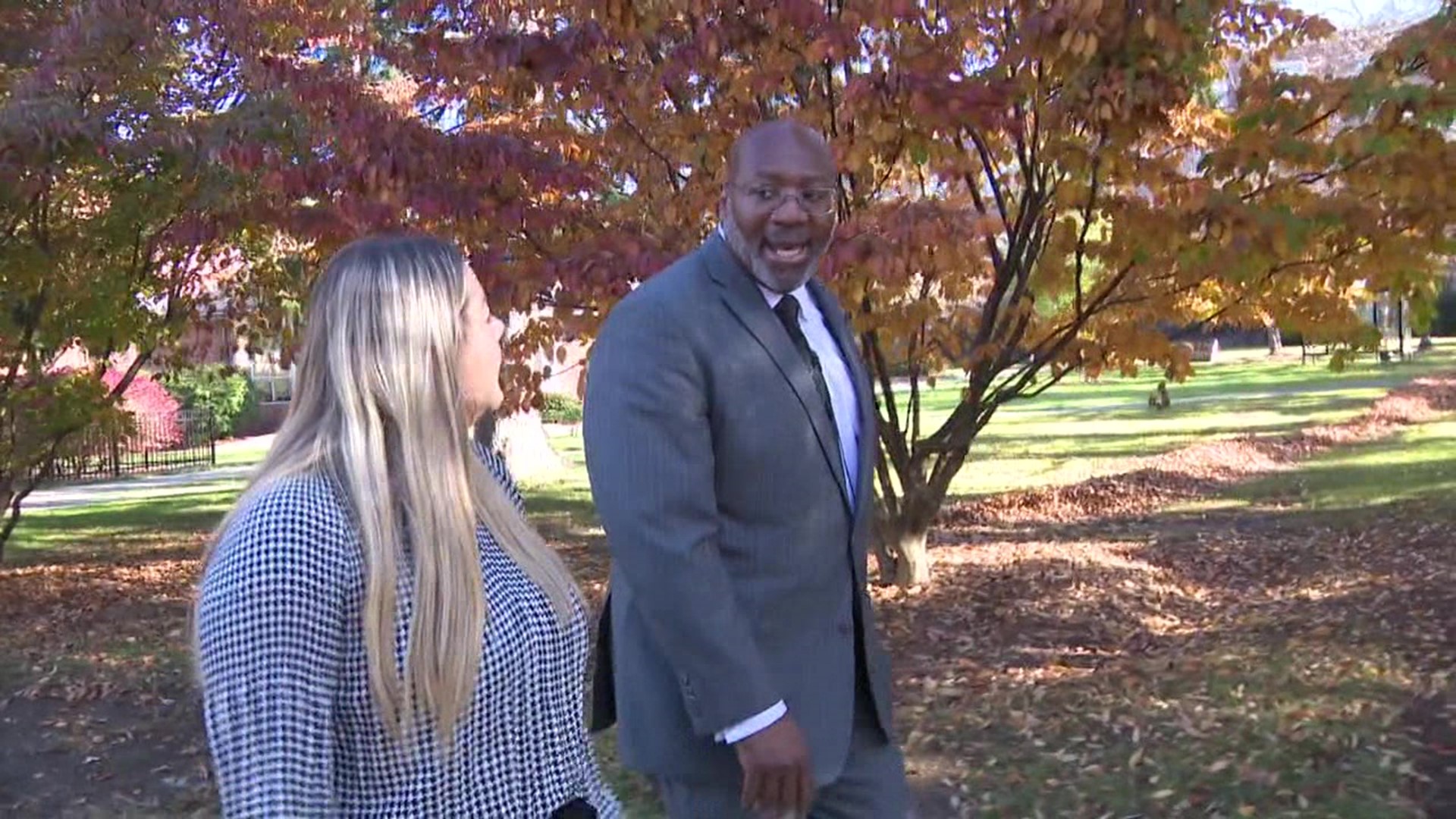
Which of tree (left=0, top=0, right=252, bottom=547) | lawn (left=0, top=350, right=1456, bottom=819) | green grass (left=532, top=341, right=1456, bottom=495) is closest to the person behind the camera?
lawn (left=0, top=350, right=1456, bottom=819)

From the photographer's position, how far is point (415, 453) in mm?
1861

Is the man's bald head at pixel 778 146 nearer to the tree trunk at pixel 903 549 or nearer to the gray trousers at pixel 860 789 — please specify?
the gray trousers at pixel 860 789

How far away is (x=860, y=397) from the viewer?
2.87 meters

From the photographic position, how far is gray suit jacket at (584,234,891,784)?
243cm

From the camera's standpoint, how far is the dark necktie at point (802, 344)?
8.89 ft

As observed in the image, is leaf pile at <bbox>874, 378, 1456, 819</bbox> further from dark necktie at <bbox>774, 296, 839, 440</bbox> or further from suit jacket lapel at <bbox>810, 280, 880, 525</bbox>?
dark necktie at <bbox>774, 296, 839, 440</bbox>

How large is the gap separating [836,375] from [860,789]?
0.79 meters

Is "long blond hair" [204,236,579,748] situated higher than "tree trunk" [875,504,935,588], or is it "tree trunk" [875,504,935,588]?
"long blond hair" [204,236,579,748]

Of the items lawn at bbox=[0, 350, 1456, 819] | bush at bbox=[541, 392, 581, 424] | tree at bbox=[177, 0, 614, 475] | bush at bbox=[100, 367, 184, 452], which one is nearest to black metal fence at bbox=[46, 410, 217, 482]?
bush at bbox=[100, 367, 184, 452]

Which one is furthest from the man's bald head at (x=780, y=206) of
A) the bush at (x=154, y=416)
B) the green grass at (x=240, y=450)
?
the green grass at (x=240, y=450)

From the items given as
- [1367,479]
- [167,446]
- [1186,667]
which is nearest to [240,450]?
[167,446]

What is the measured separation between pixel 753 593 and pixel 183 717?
5.11 m

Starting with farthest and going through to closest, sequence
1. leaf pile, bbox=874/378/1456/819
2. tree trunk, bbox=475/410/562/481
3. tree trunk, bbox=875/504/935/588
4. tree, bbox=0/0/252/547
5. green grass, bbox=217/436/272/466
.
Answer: green grass, bbox=217/436/272/466 → tree trunk, bbox=475/410/562/481 → tree trunk, bbox=875/504/935/588 → tree, bbox=0/0/252/547 → leaf pile, bbox=874/378/1456/819

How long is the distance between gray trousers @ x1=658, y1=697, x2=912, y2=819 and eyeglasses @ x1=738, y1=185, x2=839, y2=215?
957 millimetres
